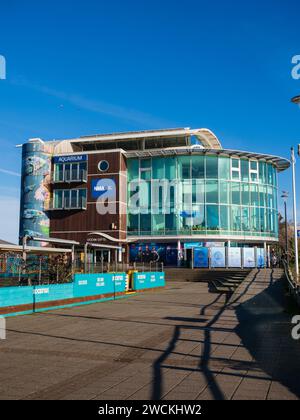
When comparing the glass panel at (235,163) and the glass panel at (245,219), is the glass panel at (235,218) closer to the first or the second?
the glass panel at (245,219)

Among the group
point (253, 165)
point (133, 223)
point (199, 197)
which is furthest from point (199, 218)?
point (253, 165)

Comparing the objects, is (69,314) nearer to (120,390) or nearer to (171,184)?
(120,390)

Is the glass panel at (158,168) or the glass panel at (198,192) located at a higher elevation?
the glass panel at (158,168)

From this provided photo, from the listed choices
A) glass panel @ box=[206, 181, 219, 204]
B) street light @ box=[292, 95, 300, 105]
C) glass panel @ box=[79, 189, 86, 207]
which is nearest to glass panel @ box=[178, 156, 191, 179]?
glass panel @ box=[206, 181, 219, 204]

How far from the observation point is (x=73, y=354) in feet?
31.7

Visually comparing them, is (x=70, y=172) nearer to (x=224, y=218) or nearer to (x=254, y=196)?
(x=224, y=218)

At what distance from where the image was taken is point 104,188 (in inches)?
2121

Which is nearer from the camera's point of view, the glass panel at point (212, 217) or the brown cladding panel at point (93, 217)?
the glass panel at point (212, 217)

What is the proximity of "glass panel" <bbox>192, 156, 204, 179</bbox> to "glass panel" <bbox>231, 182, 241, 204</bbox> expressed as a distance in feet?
12.8

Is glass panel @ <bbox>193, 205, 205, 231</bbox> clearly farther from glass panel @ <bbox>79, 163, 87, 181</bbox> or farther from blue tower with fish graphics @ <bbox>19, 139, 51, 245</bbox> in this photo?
blue tower with fish graphics @ <bbox>19, 139, 51, 245</bbox>

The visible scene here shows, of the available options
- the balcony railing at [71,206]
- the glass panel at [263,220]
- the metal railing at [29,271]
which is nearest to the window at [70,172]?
the balcony railing at [71,206]

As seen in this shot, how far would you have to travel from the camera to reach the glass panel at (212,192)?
52.7 meters

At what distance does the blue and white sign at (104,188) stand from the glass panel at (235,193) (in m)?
13.6
